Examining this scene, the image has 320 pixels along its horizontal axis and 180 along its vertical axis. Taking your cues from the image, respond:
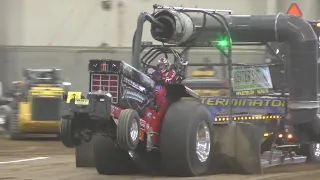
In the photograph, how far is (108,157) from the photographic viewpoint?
35.3ft

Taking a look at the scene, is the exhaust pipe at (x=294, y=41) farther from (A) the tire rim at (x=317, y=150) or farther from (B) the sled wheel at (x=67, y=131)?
(B) the sled wheel at (x=67, y=131)

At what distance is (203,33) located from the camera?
11.8 meters

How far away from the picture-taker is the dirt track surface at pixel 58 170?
416 inches

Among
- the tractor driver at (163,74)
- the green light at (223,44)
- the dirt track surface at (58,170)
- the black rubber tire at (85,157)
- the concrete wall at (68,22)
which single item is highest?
the concrete wall at (68,22)

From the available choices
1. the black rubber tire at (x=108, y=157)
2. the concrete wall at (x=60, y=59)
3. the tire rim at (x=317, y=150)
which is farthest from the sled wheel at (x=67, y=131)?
the concrete wall at (x=60, y=59)

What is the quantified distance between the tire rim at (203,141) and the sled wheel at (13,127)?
9.70m

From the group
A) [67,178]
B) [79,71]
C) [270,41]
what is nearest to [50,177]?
[67,178]

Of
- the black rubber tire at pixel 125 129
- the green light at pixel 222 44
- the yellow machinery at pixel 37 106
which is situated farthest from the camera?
the yellow machinery at pixel 37 106

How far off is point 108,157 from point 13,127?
9.44 metres

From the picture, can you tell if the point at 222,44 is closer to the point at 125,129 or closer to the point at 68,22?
the point at 125,129

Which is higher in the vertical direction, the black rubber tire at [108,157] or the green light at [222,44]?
the green light at [222,44]

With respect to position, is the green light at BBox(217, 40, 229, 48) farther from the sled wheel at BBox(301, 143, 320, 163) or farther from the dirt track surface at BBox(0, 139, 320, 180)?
the sled wheel at BBox(301, 143, 320, 163)

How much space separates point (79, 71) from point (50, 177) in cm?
1631

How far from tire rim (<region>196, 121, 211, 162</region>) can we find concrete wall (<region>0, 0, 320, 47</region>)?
16877 millimetres
